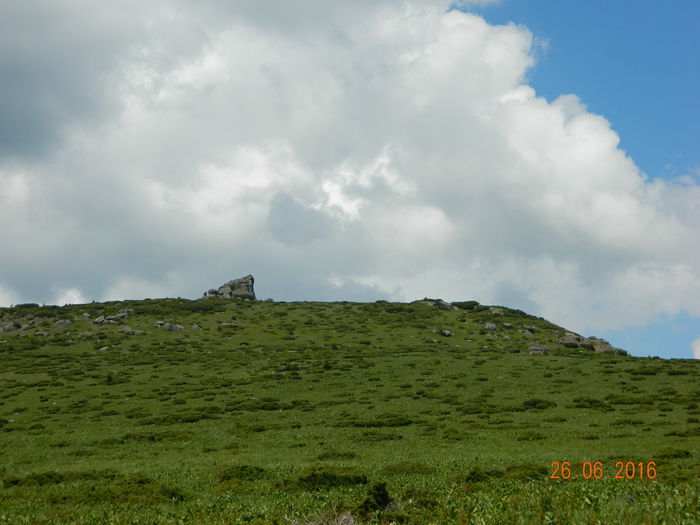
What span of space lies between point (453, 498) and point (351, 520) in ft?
17.1

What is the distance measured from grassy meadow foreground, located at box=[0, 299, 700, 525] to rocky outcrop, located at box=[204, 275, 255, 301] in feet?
160

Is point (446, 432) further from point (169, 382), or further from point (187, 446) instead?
point (169, 382)

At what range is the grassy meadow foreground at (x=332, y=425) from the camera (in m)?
16.8

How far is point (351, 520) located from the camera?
1279 cm

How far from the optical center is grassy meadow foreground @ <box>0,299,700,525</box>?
660 inches

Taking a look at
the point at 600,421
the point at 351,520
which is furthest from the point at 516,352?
the point at 351,520

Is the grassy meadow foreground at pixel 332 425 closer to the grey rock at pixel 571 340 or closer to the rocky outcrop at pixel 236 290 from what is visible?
the grey rock at pixel 571 340
